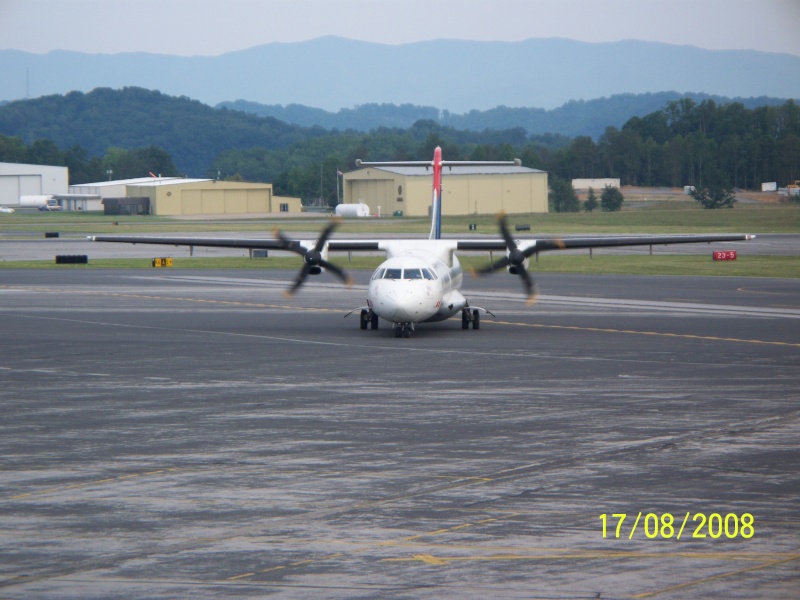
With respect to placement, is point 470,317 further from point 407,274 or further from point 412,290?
point 412,290

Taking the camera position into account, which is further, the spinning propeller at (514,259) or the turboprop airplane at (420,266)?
the spinning propeller at (514,259)

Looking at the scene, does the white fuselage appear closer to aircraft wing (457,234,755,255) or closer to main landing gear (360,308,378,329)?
main landing gear (360,308,378,329)

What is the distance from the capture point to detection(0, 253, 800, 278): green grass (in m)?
→ 60.3

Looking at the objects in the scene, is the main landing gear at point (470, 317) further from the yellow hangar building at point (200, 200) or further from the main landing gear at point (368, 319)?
the yellow hangar building at point (200, 200)

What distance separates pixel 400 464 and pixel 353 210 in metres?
129

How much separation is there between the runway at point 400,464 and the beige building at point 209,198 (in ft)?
439

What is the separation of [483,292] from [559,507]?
3683cm

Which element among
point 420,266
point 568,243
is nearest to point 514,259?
point 568,243

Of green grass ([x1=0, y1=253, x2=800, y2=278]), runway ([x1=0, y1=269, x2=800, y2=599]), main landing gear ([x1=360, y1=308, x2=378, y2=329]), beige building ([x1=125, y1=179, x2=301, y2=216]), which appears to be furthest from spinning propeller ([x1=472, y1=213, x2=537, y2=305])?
beige building ([x1=125, y1=179, x2=301, y2=216])

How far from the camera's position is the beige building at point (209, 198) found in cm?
16362

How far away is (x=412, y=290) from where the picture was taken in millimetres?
30328

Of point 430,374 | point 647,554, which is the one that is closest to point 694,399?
point 430,374

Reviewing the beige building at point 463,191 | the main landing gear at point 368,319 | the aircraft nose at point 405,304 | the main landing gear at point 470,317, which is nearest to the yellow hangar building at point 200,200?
the beige building at point 463,191

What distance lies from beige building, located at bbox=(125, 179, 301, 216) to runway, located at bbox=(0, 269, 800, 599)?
13374 centimetres
